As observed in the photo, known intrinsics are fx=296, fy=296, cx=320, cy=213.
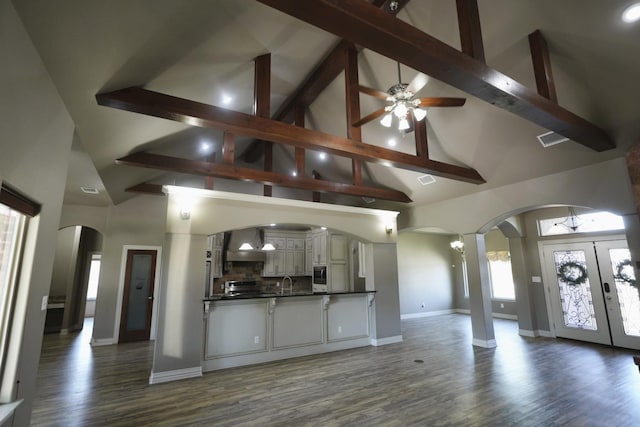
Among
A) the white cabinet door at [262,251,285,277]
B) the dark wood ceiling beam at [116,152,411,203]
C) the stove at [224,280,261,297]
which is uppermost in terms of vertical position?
the dark wood ceiling beam at [116,152,411,203]

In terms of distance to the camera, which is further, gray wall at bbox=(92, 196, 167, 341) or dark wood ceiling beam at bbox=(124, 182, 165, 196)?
gray wall at bbox=(92, 196, 167, 341)

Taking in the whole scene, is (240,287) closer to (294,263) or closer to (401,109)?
(294,263)

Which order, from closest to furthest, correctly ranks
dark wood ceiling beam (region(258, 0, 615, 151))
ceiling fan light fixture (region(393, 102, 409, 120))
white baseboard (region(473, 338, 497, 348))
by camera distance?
dark wood ceiling beam (region(258, 0, 615, 151)), ceiling fan light fixture (region(393, 102, 409, 120)), white baseboard (region(473, 338, 497, 348))

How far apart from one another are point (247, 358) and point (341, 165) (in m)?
4.67

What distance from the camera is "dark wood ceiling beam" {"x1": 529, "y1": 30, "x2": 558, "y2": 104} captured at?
3.05 meters

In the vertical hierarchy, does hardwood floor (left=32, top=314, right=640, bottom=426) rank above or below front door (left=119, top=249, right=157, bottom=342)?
below

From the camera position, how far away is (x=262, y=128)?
3107 millimetres

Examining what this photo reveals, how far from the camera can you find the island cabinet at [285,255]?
8.98m

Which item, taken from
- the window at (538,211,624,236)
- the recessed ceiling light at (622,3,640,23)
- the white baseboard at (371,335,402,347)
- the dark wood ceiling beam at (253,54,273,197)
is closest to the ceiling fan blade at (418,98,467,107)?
the recessed ceiling light at (622,3,640,23)

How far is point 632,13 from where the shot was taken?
102 inches

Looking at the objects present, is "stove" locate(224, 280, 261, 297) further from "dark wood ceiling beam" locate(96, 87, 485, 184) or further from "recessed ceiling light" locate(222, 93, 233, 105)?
"dark wood ceiling beam" locate(96, 87, 485, 184)

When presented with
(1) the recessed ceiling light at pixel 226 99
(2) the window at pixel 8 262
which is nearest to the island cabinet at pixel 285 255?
(1) the recessed ceiling light at pixel 226 99

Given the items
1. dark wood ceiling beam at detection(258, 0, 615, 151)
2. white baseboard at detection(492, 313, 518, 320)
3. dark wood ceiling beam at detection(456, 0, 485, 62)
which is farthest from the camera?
white baseboard at detection(492, 313, 518, 320)

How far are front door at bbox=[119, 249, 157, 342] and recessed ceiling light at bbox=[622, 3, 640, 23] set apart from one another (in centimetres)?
833
